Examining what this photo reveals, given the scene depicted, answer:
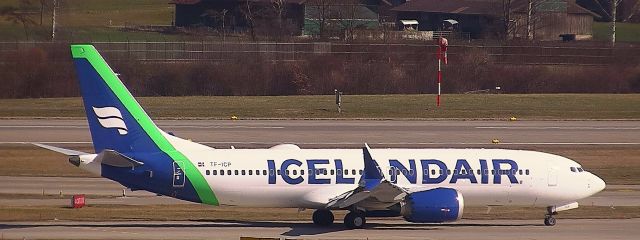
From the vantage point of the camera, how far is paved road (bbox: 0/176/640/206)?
48.1 m

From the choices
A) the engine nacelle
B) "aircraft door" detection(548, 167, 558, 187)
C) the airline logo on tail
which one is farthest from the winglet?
the airline logo on tail

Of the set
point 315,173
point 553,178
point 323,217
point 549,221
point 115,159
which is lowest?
point 549,221

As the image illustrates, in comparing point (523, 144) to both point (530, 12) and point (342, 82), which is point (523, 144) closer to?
point (342, 82)

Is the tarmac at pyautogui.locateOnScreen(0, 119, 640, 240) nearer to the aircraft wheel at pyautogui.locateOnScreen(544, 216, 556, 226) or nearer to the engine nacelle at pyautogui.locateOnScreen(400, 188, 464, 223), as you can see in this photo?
the aircraft wheel at pyautogui.locateOnScreen(544, 216, 556, 226)

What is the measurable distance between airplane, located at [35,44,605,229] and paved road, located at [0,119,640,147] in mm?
22173

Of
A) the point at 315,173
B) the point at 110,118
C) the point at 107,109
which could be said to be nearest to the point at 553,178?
the point at 315,173

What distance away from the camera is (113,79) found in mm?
40438

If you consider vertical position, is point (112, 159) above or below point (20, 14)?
below

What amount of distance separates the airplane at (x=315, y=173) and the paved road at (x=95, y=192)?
565 cm

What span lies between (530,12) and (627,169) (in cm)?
5918

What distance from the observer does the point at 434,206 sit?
39781mm

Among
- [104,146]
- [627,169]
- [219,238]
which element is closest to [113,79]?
[104,146]

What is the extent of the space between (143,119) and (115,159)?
1.70 metres

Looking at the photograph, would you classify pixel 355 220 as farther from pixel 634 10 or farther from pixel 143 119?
pixel 634 10
